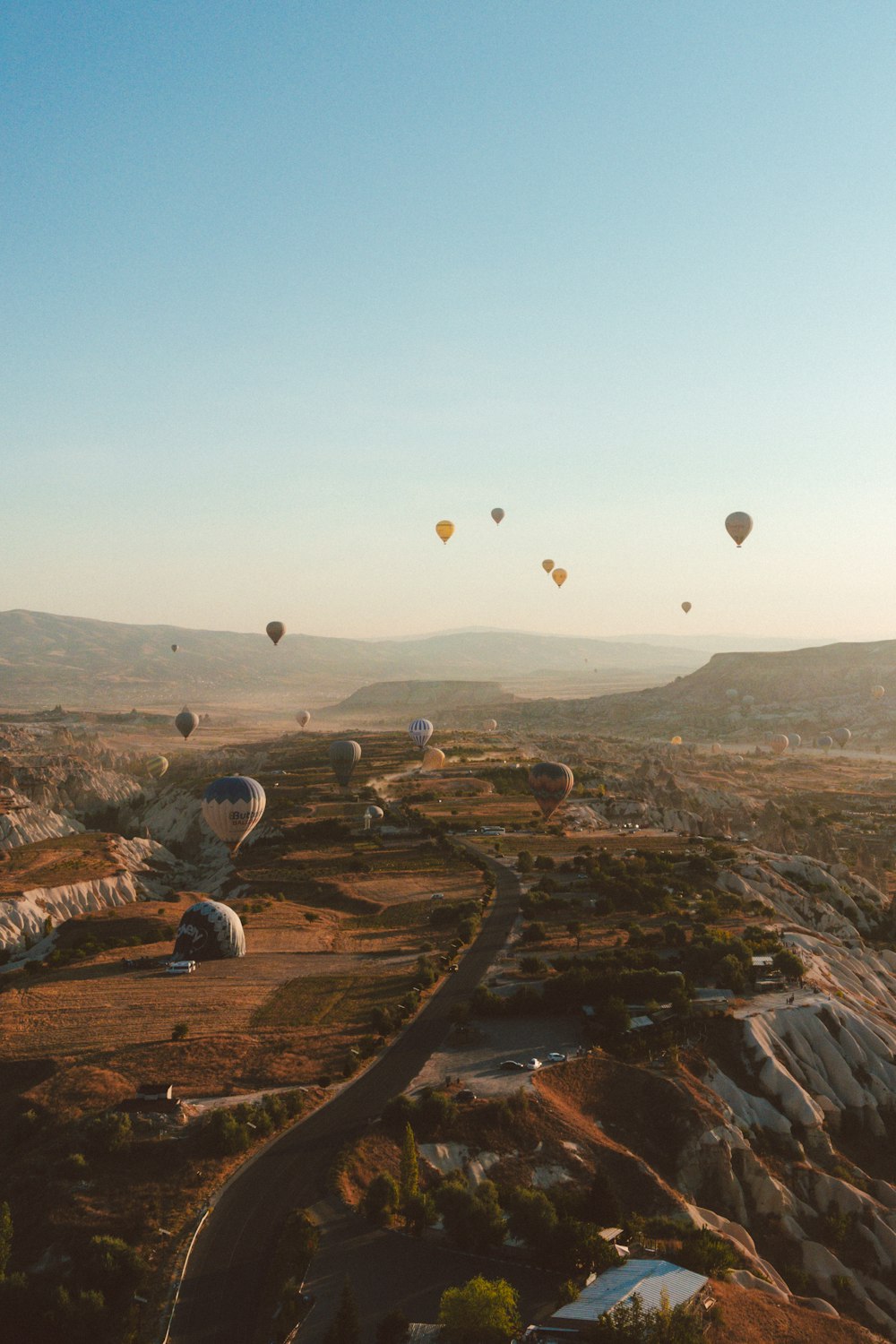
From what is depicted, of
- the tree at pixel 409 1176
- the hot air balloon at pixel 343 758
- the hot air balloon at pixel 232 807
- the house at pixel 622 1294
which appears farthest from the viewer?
the hot air balloon at pixel 343 758

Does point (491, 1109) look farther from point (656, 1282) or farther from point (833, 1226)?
point (833, 1226)

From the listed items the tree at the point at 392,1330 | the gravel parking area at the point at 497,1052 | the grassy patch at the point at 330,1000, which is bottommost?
the grassy patch at the point at 330,1000

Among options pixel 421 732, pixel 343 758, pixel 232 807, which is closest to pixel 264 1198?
pixel 232 807

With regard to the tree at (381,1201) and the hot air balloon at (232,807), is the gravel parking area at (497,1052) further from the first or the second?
the hot air balloon at (232,807)

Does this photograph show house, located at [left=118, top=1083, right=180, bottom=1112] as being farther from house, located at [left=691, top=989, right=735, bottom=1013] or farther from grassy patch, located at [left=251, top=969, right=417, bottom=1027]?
house, located at [left=691, top=989, right=735, bottom=1013]

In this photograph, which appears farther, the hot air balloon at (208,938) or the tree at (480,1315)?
the hot air balloon at (208,938)

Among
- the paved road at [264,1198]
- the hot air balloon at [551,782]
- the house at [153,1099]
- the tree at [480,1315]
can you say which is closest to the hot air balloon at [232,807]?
the hot air balloon at [551,782]

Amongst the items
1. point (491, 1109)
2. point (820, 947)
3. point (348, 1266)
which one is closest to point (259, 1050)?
point (491, 1109)
